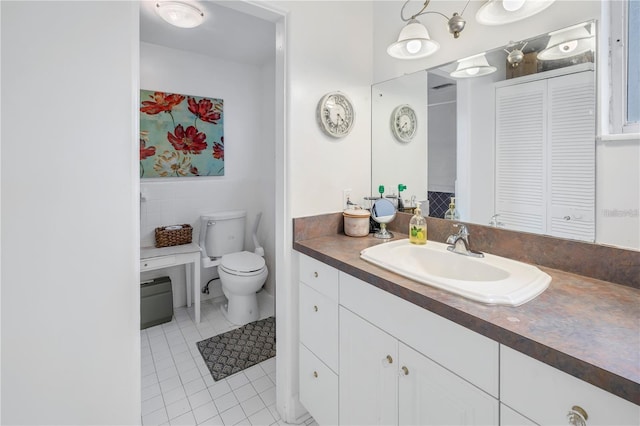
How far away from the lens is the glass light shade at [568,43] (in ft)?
3.54

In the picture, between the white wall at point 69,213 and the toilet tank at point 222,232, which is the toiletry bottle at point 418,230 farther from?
the toilet tank at point 222,232

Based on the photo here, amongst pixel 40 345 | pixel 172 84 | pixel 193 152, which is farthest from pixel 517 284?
pixel 172 84

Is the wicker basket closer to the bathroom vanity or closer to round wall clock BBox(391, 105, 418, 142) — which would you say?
the bathroom vanity

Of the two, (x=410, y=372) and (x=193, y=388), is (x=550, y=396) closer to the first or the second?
(x=410, y=372)

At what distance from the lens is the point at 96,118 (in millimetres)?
1110

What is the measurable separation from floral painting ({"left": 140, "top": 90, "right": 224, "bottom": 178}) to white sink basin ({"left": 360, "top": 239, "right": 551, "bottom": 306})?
A: 2062 mm

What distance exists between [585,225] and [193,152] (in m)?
2.75

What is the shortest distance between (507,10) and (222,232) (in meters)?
2.49

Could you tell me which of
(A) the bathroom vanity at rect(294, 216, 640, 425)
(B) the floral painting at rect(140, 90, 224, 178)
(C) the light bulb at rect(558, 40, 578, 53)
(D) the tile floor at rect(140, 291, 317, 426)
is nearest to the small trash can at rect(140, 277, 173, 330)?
(D) the tile floor at rect(140, 291, 317, 426)

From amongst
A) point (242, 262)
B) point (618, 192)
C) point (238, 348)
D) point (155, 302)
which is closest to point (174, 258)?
point (155, 302)

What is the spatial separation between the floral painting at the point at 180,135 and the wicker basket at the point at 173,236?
477 mm

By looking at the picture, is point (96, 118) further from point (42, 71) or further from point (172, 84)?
point (172, 84)

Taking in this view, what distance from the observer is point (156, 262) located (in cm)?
239

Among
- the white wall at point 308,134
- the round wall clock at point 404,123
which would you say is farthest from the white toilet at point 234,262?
the round wall clock at point 404,123
